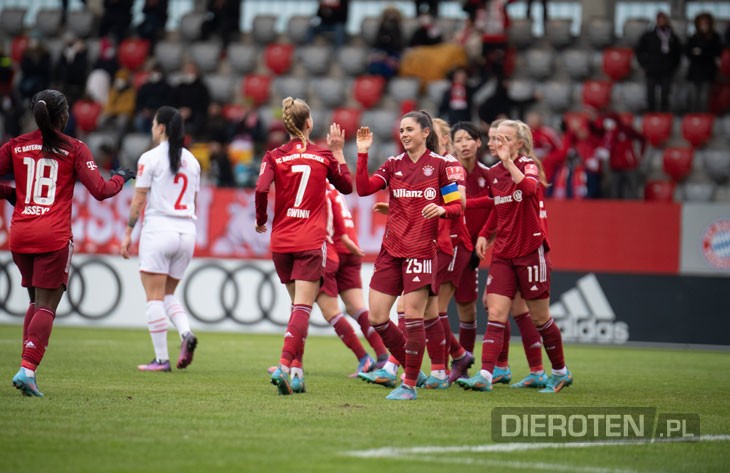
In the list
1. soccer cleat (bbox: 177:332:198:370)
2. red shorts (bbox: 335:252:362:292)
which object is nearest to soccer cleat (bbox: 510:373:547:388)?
red shorts (bbox: 335:252:362:292)

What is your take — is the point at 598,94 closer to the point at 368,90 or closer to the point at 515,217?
the point at 368,90

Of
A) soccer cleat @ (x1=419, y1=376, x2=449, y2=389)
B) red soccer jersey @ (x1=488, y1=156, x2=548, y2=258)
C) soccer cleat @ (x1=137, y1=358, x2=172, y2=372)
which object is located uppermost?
red soccer jersey @ (x1=488, y1=156, x2=548, y2=258)

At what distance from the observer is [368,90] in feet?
77.2

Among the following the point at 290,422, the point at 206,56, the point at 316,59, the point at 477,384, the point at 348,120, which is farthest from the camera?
the point at 206,56

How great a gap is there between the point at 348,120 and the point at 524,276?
43.4 feet

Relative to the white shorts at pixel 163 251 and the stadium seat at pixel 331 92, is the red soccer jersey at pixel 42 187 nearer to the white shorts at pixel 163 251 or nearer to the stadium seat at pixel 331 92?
the white shorts at pixel 163 251

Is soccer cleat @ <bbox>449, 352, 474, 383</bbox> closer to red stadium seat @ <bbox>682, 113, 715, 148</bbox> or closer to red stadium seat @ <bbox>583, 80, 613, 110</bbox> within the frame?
red stadium seat @ <bbox>682, 113, 715, 148</bbox>

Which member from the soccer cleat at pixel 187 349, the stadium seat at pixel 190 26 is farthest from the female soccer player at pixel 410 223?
the stadium seat at pixel 190 26

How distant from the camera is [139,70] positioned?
82.8 ft

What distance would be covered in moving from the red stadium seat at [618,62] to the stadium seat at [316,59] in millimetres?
5896

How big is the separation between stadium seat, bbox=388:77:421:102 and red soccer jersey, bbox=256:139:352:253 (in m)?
14.1

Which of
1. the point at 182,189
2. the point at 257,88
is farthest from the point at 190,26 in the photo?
the point at 182,189

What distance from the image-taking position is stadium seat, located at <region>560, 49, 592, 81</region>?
23250 millimetres

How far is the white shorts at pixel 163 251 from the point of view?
1123 centimetres
